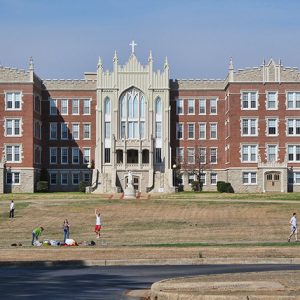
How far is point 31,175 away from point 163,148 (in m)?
16.3

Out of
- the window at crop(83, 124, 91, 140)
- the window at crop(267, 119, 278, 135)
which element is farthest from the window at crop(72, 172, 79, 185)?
the window at crop(267, 119, 278, 135)

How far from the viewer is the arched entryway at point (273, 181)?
92.2 meters

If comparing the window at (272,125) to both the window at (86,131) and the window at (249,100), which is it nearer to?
the window at (249,100)

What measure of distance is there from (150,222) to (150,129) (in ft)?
129

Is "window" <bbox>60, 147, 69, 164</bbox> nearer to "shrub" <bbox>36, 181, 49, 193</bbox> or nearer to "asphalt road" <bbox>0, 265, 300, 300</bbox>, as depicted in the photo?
"shrub" <bbox>36, 181, 49, 193</bbox>

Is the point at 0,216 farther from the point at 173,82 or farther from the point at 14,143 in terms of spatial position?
the point at 173,82

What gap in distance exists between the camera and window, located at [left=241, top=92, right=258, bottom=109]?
9375 cm

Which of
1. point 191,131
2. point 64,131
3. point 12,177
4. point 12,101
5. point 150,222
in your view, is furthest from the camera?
point 64,131

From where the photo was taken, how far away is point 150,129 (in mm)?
96062

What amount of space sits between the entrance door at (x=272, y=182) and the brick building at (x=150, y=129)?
12cm

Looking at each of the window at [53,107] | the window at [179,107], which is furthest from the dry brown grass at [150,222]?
the window at [179,107]

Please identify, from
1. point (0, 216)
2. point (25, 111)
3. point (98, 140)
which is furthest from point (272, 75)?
point (0, 216)

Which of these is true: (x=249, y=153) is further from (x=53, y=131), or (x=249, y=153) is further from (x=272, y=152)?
(x=53, y=131)

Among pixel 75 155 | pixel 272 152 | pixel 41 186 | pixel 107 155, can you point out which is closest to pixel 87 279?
pixel 41 186
